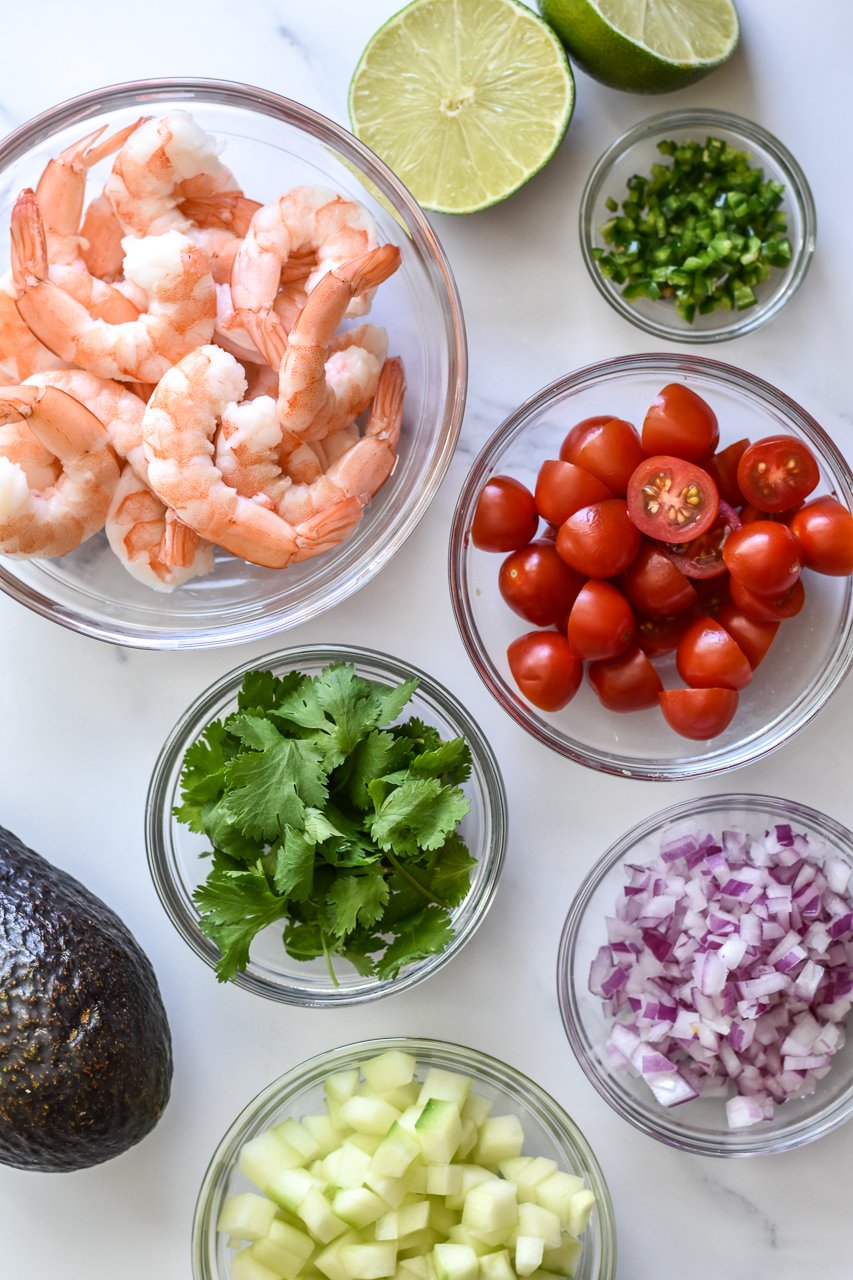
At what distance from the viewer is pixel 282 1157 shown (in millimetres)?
1717

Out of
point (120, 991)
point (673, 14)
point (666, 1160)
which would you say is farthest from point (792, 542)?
point (120, 991)

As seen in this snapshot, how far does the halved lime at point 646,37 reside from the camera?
5.56ft

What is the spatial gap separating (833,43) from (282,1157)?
1.89 m

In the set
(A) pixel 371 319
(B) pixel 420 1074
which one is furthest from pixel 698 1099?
(A) pixel 371 319

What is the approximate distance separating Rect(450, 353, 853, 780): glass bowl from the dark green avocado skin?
27.2 inches

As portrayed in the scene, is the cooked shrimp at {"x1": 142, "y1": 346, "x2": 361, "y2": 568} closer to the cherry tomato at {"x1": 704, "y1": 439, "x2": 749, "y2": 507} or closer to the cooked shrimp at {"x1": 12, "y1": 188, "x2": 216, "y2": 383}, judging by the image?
the cooked shrimp at {"x1": 12, "y1": 188, "x2": 216, "y2": 383}

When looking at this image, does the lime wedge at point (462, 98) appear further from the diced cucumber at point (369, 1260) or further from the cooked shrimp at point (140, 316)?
the diced cucumber at point (369, 1260)

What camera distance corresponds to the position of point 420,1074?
1.82 m

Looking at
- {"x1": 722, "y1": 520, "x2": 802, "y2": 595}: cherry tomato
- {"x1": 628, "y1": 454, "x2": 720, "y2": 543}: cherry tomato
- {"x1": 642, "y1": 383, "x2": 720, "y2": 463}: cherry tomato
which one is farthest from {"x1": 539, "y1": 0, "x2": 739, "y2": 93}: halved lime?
{"x1": 722, "y1": 520, "x2": 802, "y2": 595}: cherry tomato

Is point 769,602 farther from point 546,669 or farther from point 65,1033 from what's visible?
point 65,1033

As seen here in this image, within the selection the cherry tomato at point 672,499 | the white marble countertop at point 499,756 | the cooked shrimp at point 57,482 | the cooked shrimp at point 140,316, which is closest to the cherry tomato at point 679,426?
Result: the cherry tomato at point 672,499

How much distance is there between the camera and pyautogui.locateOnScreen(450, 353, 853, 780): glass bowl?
1.78 metres

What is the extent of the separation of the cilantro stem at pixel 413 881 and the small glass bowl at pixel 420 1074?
237mm

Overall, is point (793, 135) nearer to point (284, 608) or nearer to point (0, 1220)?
point (284, 608)
